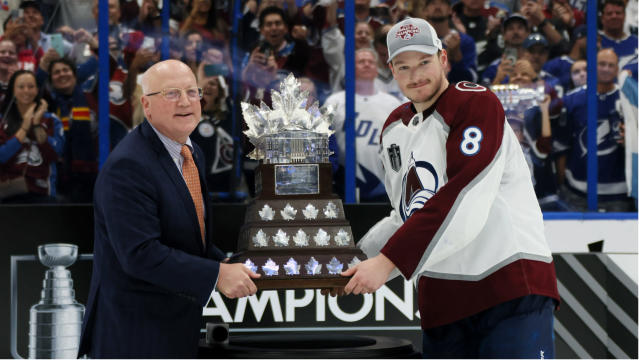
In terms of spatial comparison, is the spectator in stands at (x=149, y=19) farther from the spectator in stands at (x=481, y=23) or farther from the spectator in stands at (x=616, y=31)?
the spectator in stands at (x=616, y=31)

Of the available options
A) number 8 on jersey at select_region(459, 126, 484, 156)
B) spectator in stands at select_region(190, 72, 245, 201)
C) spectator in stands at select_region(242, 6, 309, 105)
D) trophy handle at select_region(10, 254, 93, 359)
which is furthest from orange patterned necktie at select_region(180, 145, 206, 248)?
trophy handle at select_region(10, 254, 93, 359)

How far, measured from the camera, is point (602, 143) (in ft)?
19.6

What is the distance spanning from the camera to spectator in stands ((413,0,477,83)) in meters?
5.91

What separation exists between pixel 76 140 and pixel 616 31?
13.0 feet

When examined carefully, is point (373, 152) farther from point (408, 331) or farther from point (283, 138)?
point (283, 138)

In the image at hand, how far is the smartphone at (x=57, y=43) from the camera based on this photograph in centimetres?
573

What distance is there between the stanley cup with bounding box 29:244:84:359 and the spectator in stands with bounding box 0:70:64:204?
0.51m

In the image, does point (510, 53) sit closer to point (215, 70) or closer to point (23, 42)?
point (215, 70)

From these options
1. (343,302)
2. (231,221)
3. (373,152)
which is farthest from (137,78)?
(343,302)

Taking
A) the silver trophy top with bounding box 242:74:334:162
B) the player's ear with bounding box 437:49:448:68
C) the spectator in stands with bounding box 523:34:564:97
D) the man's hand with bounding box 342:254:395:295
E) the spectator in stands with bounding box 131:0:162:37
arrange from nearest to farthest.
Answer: the man's hand with bounding box 342:254:395:295 < the player's ear with bounding box 437:49:448:68 < the silver trophy top with bounding box 242:74:334:162 < the spectator in stands with bounding box 131:0:162:37 < the spectator in stands with bounding box 523:34:564:97

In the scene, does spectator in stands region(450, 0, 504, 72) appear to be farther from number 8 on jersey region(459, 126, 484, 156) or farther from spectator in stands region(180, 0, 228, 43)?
number 8 on jersey region(459, 126, 484, 156)

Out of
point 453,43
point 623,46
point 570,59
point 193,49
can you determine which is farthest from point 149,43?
point 623,46

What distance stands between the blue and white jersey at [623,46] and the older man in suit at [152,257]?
384cm

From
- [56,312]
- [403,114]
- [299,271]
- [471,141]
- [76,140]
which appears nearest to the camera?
[471,141]
